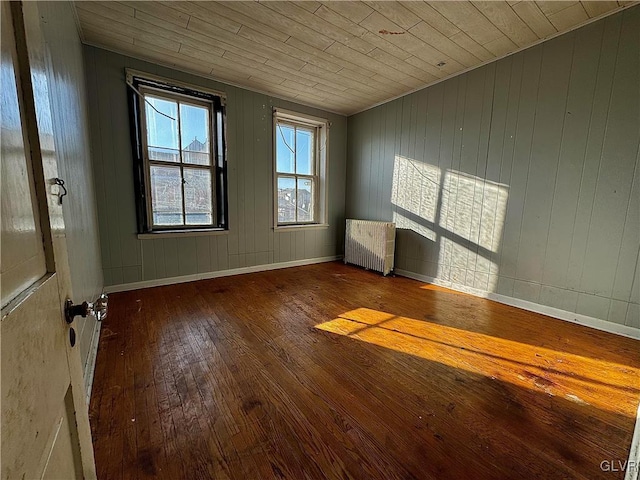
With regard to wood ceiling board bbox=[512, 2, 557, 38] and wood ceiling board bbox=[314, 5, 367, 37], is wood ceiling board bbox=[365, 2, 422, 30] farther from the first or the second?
wood ceiling board bbox=[512, 2, 557, 38]

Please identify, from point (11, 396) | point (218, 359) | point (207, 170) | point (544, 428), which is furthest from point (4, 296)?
point (207, 170)

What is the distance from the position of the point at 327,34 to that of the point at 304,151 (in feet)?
6.92

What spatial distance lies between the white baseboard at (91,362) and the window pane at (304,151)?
3337 millimetres

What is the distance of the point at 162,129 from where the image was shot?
10.6 ft

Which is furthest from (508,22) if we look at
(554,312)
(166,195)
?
(166,195)

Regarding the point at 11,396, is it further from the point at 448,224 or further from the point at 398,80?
the point at 398,80

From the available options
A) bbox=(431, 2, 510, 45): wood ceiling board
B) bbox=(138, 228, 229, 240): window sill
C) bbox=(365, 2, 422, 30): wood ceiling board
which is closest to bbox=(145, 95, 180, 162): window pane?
bbox=(138, 228, 229, 240): window sill

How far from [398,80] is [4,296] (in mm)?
3916

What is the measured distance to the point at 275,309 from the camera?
105 inches

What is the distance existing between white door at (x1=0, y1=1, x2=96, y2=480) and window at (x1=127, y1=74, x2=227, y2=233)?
9.90 ft

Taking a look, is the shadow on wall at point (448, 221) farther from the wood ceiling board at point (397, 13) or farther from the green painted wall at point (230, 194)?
the wood ceiling board at point (397, 13)

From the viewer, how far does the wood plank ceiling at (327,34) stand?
215 cm

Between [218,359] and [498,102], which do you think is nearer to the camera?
[218,359]

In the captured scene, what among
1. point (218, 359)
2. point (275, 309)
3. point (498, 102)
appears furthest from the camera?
point (498, 102)
